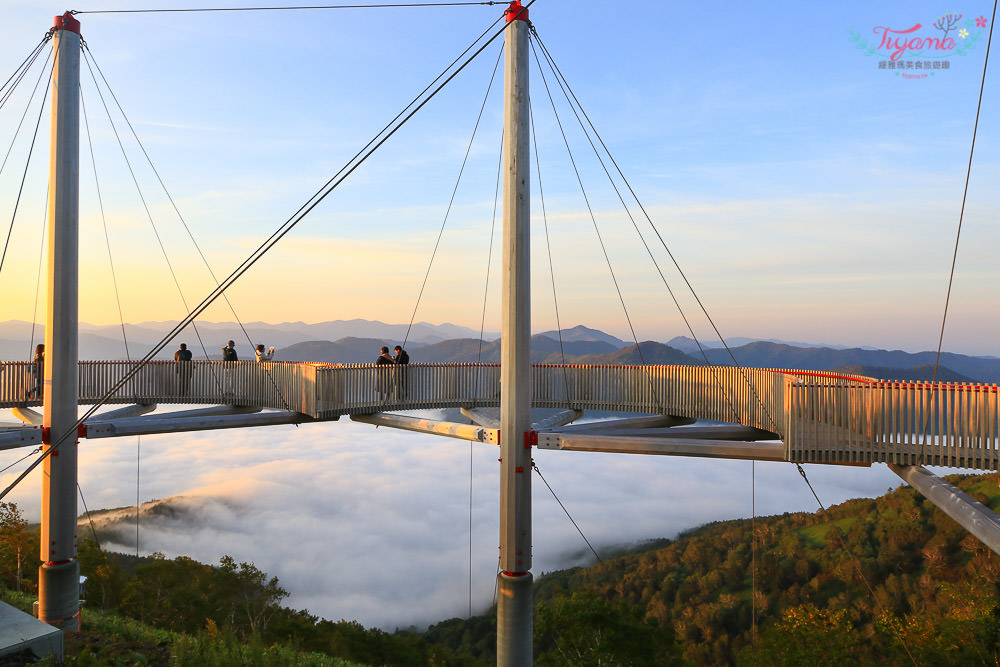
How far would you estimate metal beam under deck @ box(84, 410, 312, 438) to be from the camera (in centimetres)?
1591

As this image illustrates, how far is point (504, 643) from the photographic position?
13.3 m

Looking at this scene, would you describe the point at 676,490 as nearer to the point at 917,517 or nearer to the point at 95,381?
the point at 917,517

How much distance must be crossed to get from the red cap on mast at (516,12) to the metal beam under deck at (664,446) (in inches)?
358

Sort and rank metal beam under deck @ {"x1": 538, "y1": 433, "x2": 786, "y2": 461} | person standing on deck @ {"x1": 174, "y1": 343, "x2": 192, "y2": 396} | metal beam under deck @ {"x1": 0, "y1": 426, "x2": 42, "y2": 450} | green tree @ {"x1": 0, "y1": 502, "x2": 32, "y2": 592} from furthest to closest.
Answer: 1. green tree @ {"x1": 0, "y1": 502, "x2": 32, "y2": 592}
2. person standing on deck @ {"x1": 174, "y1": 343, "x2": 192, "y2": 396}
3. metal beam under deck @ {"x1": 0, "y1": 426, "x2": 42, "y2": 450}
4. metal beam under deck @ {"x1": 538, "y1": 433, "x2": 786, "y2": 461}

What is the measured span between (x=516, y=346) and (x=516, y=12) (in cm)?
728

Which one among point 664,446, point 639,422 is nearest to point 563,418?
point 639,422

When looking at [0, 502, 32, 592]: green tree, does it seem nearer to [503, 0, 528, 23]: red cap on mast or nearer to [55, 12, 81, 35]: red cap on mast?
[55, 12, 81, 35]: red cap on mast

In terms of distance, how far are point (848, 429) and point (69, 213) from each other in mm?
17696

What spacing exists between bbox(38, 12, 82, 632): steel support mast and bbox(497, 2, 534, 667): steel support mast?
1008 cm

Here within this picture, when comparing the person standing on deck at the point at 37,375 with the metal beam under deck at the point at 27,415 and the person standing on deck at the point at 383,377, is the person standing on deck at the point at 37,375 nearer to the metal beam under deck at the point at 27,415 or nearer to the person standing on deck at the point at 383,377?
the metal beam under deck at the point at 27,415

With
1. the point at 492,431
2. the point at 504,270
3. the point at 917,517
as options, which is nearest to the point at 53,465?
the point at 492,431

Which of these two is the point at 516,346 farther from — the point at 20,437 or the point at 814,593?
the point at 814,593

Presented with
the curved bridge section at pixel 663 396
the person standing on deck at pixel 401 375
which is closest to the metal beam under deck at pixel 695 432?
the curved bridge section at pixel 663 396

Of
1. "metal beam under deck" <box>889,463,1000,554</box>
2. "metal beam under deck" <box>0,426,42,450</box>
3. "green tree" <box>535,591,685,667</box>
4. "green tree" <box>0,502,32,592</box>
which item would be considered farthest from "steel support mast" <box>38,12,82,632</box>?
"green tree" <box>0,502,32,592</box>
